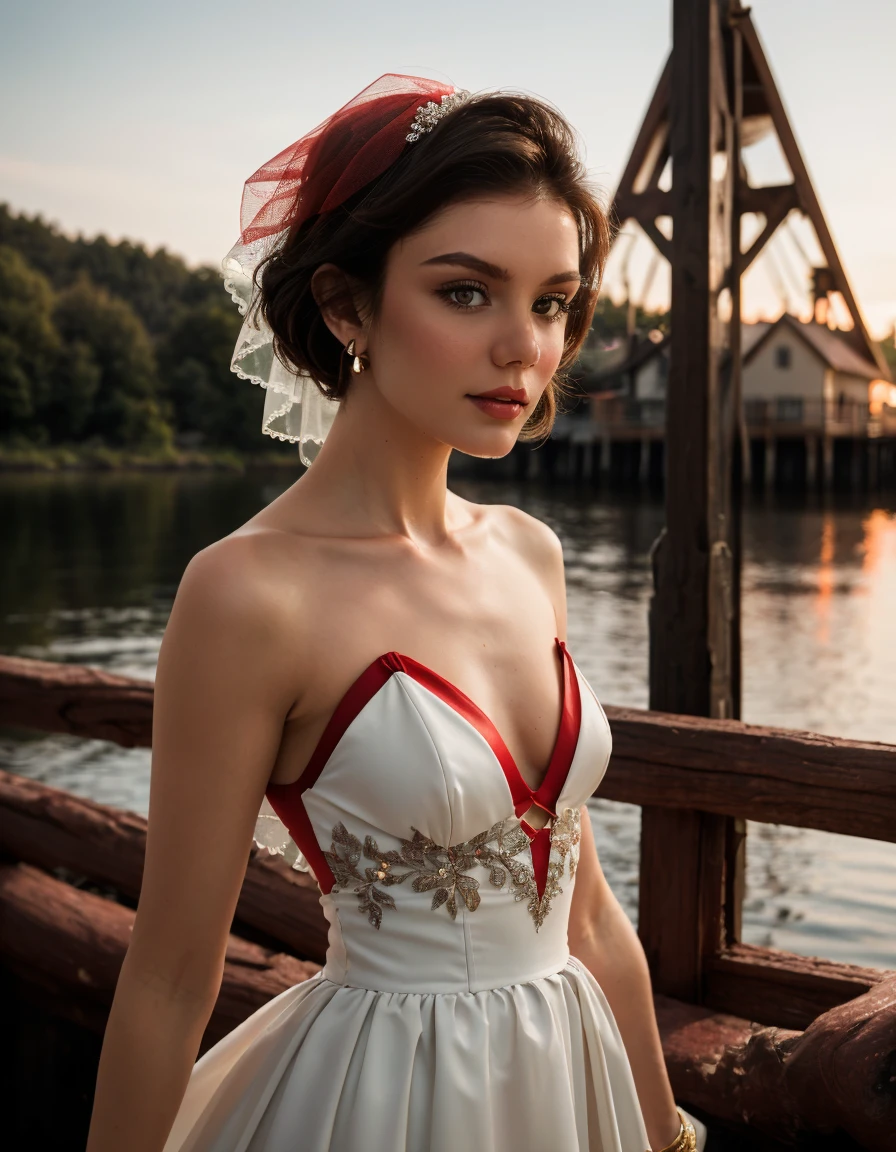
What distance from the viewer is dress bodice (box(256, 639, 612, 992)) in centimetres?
129

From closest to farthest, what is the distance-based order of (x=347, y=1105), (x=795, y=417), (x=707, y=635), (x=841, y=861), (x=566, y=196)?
(x=347, y=1105), (x=566, y=196), (x=707, y=635), (x=841, y=861), (x=795, y=417)

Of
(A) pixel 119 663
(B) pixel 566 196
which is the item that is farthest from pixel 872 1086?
(A) pixel 119 663

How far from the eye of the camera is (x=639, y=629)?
48.4 feet

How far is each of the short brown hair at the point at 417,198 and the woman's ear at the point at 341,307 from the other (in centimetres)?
2

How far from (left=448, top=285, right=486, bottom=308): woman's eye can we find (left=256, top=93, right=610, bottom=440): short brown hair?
0.09 meters

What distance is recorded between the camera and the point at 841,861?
22.4 feet

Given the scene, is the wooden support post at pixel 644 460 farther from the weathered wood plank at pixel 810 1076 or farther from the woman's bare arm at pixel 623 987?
the woman's bare arm at pixel 623 987

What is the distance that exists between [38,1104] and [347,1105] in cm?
201

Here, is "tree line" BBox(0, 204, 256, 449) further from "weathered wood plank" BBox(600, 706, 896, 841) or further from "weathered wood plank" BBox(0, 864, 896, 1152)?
"weathered wood plank" BBox(600, 706, 896, 841)

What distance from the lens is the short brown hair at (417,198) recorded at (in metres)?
1.34

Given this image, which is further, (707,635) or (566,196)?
(707,635)

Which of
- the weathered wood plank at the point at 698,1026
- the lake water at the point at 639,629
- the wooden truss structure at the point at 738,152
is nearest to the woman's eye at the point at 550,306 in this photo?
the weathered wood plank at the point at 698,1026

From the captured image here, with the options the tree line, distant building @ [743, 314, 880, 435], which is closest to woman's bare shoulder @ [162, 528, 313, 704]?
distant building @ [743, 314, 880, 435]

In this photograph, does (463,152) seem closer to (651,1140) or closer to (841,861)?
(651,1140)
